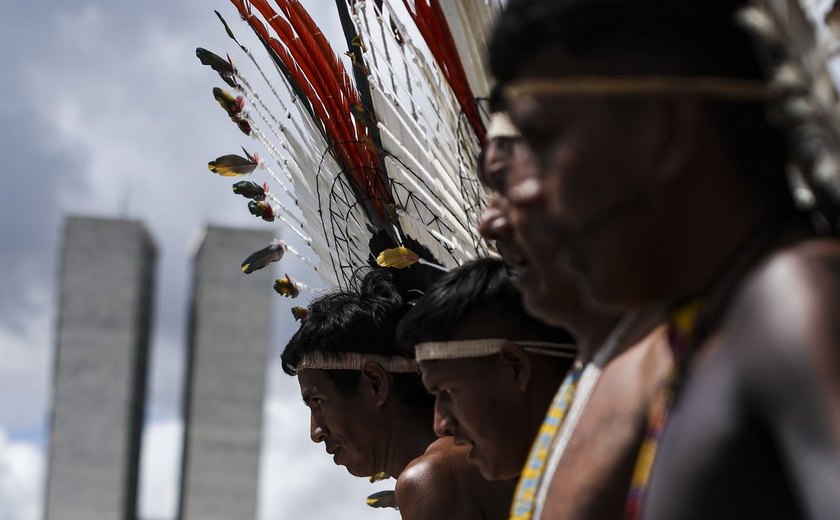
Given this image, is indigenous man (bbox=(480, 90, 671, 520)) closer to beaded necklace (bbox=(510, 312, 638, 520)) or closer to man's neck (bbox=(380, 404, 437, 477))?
beaded necklace (bbox=(510, 312, 638, 520))

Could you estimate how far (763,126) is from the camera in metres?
1.11

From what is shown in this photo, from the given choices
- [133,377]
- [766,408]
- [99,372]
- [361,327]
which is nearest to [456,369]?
[361,327]

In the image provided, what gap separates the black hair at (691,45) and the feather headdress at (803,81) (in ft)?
0.11

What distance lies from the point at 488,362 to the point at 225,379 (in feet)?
40.3

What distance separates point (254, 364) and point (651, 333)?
13209 mm

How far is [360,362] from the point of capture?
2965 millimetres

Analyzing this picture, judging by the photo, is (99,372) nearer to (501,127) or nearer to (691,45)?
(501,127)

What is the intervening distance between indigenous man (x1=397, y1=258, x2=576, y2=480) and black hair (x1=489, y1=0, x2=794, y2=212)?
102 centimetres

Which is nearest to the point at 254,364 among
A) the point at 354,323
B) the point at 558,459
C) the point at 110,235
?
the point at 110,235

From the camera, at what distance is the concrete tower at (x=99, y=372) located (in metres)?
13.6

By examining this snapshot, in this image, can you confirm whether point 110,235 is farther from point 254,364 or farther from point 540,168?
point 540,168

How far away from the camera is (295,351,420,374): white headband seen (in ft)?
9.70

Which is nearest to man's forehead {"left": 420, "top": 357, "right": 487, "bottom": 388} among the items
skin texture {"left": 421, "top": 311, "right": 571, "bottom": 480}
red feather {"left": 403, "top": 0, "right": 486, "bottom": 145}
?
skin texture {"left": 421, "top": 311, "right": 571, "bottom": 480}

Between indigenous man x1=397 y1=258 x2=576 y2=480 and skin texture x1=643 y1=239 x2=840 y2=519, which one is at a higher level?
indigenous man x1=397 y1=258 x2=576 y2=480
